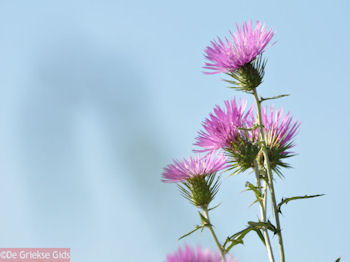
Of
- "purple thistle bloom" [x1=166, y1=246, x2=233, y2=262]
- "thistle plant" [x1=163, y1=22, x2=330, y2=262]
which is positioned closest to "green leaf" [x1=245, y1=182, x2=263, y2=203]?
"thistle plant" [x1=163, y1=22, x2=330, y2=262]

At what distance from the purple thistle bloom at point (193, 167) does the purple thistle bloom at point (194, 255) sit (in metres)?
0.98

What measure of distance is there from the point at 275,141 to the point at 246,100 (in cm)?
17

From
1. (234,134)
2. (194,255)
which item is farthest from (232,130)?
(194,255)

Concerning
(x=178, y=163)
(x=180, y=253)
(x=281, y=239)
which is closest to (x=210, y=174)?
(x=178, y=163)

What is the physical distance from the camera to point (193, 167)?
5.54 ft

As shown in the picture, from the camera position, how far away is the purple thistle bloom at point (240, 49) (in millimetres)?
1604

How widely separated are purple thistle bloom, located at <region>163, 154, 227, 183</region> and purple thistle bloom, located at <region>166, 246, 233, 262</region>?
0.98 m

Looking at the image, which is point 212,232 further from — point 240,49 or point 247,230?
point 240,49

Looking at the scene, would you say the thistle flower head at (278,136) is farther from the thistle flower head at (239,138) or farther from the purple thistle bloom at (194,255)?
the purple thistle bloom at (194,255)

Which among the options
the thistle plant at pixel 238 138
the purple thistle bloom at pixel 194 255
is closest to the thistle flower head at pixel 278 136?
the thistle plant at pixel 238 138

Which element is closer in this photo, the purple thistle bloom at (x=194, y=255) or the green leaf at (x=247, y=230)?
the purple thistle bloom at (x=194, y=255)

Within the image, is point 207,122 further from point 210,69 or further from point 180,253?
point 180,253

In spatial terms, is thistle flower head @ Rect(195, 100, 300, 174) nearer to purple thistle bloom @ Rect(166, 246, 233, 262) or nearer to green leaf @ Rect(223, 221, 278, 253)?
green leaf @ Rect(223, 221, 278, 253)

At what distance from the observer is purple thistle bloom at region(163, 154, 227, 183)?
5.39 feet
